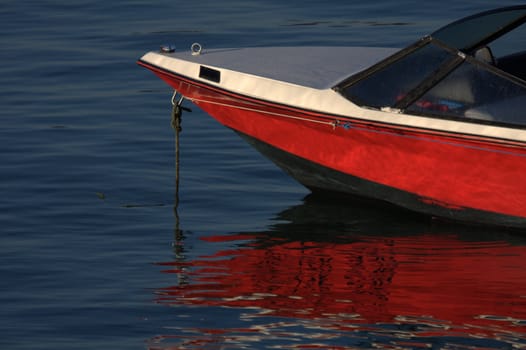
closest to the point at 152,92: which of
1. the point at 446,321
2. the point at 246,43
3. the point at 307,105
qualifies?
the point at 246,43

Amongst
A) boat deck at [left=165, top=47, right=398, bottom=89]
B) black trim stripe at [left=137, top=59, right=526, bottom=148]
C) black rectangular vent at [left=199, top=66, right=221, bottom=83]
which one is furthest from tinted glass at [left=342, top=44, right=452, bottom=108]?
black rectangular vent at [left=199, top=66, right=221, bottom=83]

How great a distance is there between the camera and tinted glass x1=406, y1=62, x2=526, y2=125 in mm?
9266

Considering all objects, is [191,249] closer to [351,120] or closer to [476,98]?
[351,120]

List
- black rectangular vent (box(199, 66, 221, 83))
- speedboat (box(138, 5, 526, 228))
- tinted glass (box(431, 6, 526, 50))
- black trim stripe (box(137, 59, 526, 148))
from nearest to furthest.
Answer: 1. black trim stripe (box(137, 59, 526, 148))
2. speedboat (box(138, 5, 526, 228))
3. tinted glass (box(431, 6, 526, 50))
4. black rectangular vent (box(199, 66, 221, 83))

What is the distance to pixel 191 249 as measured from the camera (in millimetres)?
9797

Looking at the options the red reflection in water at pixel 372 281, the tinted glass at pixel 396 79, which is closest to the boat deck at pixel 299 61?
the tinted glass at pixel 396 79

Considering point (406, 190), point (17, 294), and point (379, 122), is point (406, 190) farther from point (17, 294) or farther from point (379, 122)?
point (17, 294)

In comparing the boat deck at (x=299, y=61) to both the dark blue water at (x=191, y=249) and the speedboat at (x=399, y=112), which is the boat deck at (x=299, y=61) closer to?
the speedboat at (x=399, y=112)

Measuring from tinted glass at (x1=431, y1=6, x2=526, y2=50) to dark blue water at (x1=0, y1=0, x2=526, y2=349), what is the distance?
53.1 inches

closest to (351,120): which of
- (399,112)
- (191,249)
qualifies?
(399,112)

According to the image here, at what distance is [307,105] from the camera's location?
9.96 m

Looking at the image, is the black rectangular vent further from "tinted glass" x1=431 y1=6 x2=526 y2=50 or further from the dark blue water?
"tinted glass" x1=431 y1=6 x2=526 y2=50

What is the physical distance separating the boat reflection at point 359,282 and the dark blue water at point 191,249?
0.02m

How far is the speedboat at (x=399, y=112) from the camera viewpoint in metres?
9.39
